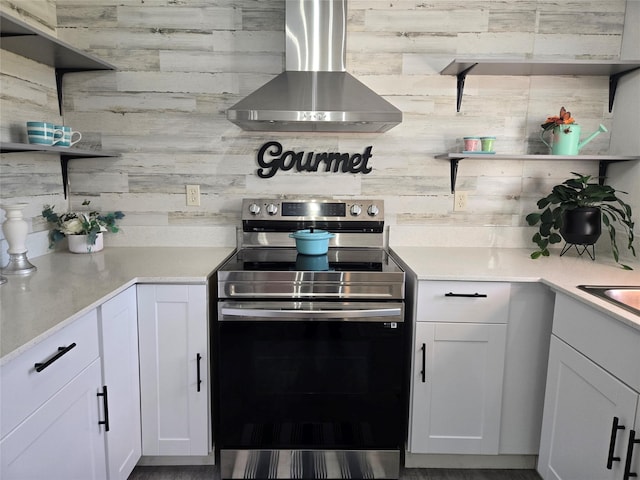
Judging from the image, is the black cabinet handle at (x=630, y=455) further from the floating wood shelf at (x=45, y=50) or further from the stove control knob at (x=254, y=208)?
the floating wood shelf at (x=45, y=50)

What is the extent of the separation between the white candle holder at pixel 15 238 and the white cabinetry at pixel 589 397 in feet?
6.62

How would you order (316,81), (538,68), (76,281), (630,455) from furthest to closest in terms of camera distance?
(538,68) → (316,81) → (76,281) → (630,455)

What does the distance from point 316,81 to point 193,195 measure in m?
0.87

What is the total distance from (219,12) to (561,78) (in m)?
1.76

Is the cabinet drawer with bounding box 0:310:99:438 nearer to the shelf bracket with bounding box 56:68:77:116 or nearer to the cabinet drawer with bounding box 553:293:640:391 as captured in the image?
the shelf bracket with bounding box 56:68:77:116

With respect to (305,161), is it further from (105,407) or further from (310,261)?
(105,407)

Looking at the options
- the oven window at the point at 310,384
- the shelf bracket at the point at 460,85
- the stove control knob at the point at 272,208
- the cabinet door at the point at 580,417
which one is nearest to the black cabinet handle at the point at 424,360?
the oven window at the point at 310,384

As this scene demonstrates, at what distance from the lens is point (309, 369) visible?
5.88 feet

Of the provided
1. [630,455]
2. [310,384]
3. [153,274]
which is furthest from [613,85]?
[153,274]

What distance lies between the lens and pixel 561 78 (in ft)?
7.54

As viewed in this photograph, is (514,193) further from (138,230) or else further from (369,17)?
(138,230)

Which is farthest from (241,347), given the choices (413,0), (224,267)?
(413,0)

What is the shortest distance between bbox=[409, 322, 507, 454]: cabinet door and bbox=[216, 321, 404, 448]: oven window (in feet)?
0.36

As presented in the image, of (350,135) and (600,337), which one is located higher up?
(350,135)
